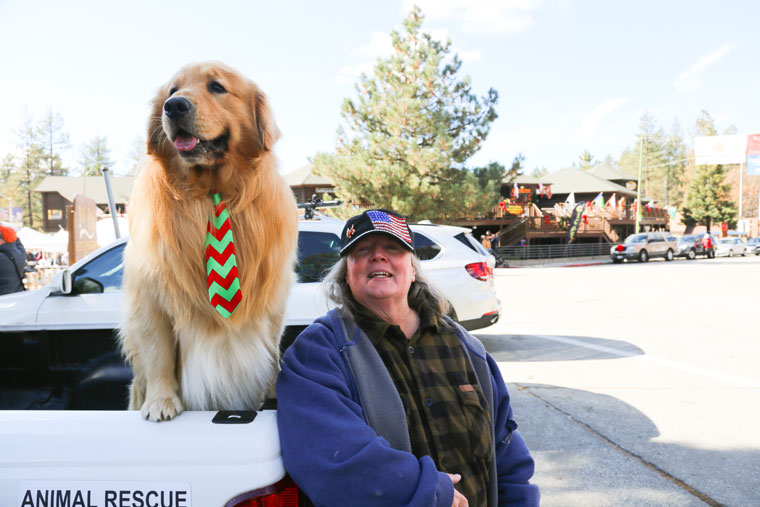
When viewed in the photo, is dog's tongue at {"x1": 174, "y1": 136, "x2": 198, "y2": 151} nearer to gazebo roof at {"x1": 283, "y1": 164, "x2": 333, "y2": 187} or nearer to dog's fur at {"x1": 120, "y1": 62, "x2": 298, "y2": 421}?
dog's fur at {"x1": 120, "y1": 62, "x2": 298, "y2": 421}

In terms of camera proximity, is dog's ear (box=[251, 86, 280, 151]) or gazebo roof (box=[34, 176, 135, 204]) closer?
dog's ear (box=[251, 86, 280, 151])

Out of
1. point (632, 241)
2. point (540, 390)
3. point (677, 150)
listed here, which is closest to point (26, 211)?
point (632, 241)

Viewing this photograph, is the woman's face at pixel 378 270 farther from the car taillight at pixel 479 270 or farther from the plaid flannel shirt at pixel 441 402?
the car taillight at pixel 479 270

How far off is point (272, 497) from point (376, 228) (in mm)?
1013

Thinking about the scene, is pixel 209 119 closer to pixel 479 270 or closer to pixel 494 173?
pixel 479 270

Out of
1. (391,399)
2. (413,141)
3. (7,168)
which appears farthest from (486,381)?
(7,168)

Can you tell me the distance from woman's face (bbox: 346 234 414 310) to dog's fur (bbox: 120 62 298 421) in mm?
317

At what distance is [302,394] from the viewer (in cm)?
149

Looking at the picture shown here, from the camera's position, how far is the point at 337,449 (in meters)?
1.37

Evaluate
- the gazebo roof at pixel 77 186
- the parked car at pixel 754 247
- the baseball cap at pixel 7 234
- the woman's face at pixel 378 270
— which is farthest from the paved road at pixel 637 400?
the gazebo roof at pixel 77 186

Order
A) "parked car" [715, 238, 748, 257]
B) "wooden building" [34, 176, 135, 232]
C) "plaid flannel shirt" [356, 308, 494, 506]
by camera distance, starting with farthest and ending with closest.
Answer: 1. "wooden building" [34, 176, 135, 232]
2. "parked car" [715, 238, 748, 257]
3. "plaid flannel shirt" [356, 308, 494, 506]

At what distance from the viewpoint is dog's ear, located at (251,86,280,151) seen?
2.07 m

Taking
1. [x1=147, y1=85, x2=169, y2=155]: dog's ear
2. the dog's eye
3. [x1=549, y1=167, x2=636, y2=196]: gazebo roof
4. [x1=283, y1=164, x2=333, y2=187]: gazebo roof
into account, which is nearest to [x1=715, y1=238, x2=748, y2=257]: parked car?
[x1=549, y1=167, x2=636, y2=196]: gazebo roof

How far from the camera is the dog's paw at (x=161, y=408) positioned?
60.2 inches
